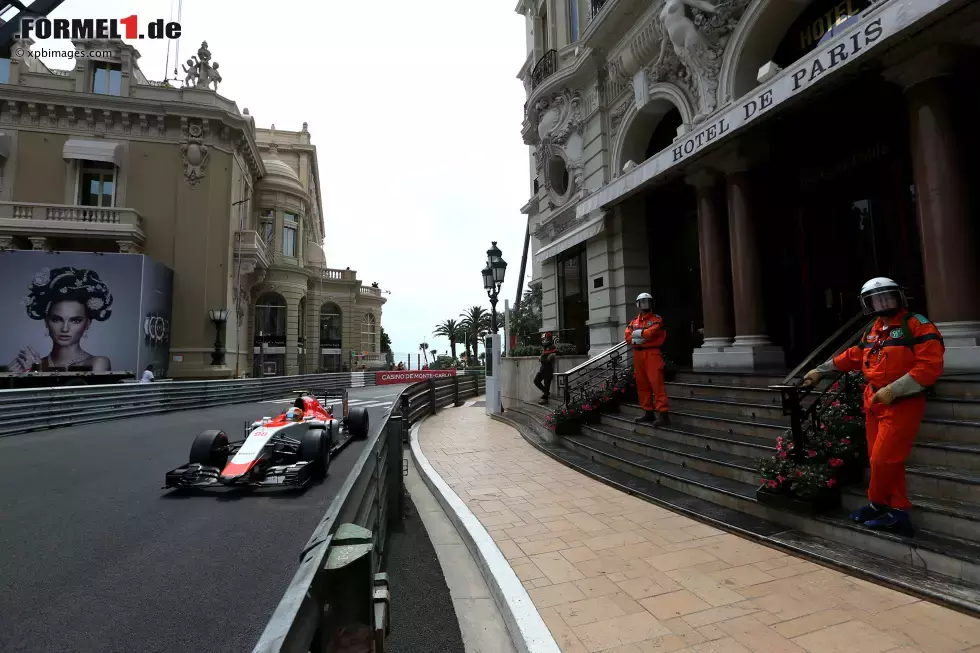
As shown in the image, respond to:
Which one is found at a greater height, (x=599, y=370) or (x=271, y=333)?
(x=271, y=333)

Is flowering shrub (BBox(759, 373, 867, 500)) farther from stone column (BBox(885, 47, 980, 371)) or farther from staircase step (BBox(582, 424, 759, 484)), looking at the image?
stone column (BBox(885, 47, 980, 371))

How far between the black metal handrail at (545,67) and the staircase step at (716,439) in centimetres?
1054

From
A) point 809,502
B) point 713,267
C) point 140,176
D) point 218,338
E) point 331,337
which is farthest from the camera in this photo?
point 331,337

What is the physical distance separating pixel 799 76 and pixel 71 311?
23231 millimetres

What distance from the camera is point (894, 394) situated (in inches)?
131

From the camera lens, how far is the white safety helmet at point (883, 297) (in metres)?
3.61

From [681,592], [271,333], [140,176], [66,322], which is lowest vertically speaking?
[681,592]

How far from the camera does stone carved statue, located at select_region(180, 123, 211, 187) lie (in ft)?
75.6

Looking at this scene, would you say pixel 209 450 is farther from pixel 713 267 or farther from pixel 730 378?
pixel 713 267

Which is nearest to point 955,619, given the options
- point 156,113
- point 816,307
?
point 816,307

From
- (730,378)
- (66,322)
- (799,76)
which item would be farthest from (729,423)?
(66,322)

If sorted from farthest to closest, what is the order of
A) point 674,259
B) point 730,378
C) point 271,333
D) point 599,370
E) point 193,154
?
point 271,333, point 193,154, point 674,259, point 599,370, point 730,378

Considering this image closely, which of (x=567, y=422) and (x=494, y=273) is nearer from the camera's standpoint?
(x=567, y=422)

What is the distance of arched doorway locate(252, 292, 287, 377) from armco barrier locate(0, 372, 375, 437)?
43.5 feet
